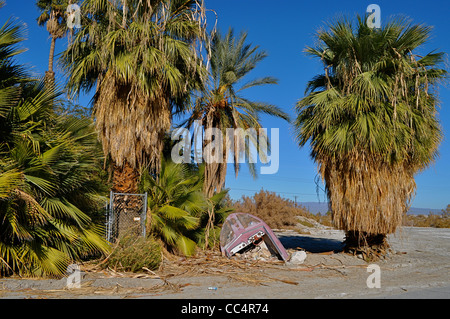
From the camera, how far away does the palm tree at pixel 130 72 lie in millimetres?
11516

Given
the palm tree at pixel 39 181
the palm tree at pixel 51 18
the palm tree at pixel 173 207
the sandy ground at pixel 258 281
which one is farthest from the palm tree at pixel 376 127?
the palm tree at pixel 51 18

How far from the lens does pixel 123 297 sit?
7.13 metres

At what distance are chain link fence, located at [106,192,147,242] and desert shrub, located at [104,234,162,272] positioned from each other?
905mm

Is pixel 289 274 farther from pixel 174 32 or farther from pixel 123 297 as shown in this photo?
pixel 174 32

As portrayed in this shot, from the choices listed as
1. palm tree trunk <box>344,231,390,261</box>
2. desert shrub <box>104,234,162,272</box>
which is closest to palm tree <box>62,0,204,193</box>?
desert shrub <box>104,234,162,272</box>

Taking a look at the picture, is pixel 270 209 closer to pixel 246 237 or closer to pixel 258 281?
pixel 246 237

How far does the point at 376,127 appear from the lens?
11.2 metres

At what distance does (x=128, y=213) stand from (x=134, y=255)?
223cm

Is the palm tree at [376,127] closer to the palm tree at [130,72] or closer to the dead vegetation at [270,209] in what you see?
the palm tree at [130,72]

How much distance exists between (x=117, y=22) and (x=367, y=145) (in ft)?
27.9

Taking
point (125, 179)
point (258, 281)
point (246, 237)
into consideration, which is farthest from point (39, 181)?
point (246, 237)

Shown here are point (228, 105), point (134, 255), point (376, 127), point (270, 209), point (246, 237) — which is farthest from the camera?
point (270, 209)

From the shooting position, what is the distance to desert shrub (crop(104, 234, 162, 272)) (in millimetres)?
9531

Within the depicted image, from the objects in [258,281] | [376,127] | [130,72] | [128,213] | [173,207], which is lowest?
[258,281]
